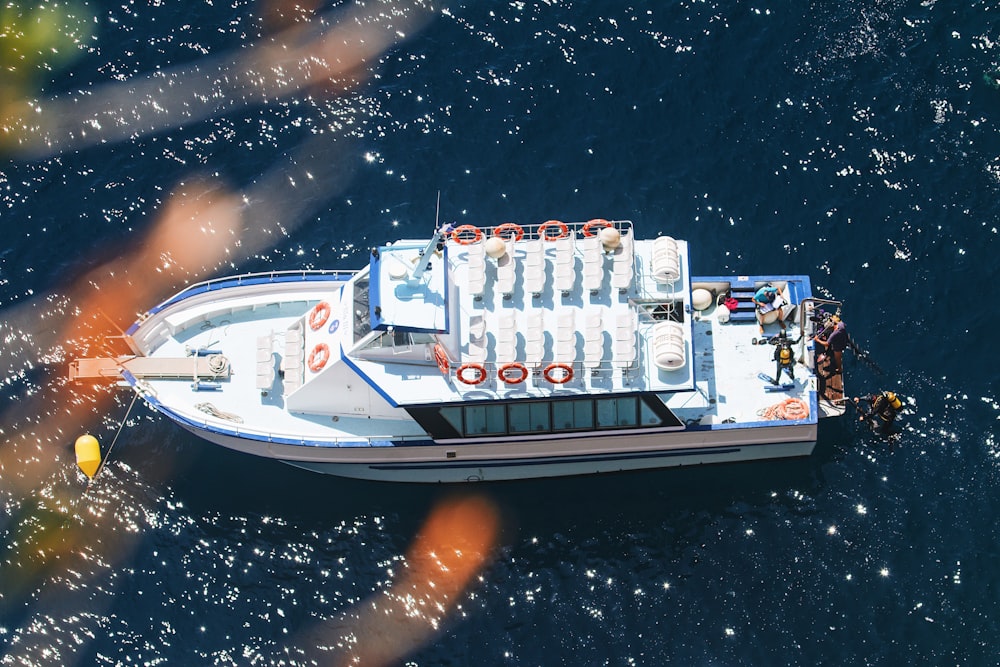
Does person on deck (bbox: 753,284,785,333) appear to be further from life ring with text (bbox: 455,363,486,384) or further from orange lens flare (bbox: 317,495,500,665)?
orange lens flare (bbox: 317,495,500,665)

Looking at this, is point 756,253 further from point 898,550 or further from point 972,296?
point 898,550

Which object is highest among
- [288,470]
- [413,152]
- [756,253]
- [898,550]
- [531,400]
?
→ [413,152]

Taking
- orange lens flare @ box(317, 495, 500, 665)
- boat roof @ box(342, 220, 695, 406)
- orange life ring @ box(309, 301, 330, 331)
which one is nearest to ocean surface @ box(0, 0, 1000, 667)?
orange lens flare @ box(317, 495, 500, 665)

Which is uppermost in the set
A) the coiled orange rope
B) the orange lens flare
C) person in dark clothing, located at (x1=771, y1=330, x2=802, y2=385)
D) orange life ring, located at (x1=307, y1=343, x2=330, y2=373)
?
orange life ring, located at (x1=307, y1=343, x2=330, y2=373)

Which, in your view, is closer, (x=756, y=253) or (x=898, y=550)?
(x=898, y=550)

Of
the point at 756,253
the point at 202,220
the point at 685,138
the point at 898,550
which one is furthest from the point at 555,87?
the point at 898,550

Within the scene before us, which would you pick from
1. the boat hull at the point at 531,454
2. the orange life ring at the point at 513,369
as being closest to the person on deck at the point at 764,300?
the boat hull at the point at 531,454

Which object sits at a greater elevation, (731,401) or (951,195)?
(951,195)
